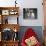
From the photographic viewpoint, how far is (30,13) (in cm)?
551

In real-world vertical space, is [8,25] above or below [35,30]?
above

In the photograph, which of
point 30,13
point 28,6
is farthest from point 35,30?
point 28,6

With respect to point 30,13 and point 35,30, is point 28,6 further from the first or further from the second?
point 35,30

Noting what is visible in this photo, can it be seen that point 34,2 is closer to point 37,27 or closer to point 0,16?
point 37,27

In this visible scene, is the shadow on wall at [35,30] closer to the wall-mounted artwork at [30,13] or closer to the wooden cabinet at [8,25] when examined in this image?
the wooden cabinet at [8,25]

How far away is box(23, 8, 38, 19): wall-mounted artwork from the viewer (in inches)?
216

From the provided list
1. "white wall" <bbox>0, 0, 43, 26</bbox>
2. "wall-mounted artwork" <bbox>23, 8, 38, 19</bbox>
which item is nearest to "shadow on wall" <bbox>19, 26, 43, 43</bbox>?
"white wall" <bbox>0, 0, 43, 26</bbox>

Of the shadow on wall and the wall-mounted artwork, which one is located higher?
the wall-mounted artwork

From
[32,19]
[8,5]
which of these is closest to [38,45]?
[32,19]

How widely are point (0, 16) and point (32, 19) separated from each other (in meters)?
1.16

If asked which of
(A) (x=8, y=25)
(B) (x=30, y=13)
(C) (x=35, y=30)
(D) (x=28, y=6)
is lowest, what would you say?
(C) (x=35, y=30)

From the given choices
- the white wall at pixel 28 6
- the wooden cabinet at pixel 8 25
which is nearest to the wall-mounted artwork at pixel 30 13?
the white wall at pixel 28 6

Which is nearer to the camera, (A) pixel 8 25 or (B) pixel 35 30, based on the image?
(A) pixel 8 25

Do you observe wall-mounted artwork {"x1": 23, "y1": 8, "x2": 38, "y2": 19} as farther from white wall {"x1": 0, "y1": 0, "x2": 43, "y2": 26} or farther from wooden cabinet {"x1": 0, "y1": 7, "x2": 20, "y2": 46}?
wooden cabinet {"x1": 0, "y1": 7, "x2": 20, "y2": 46}
